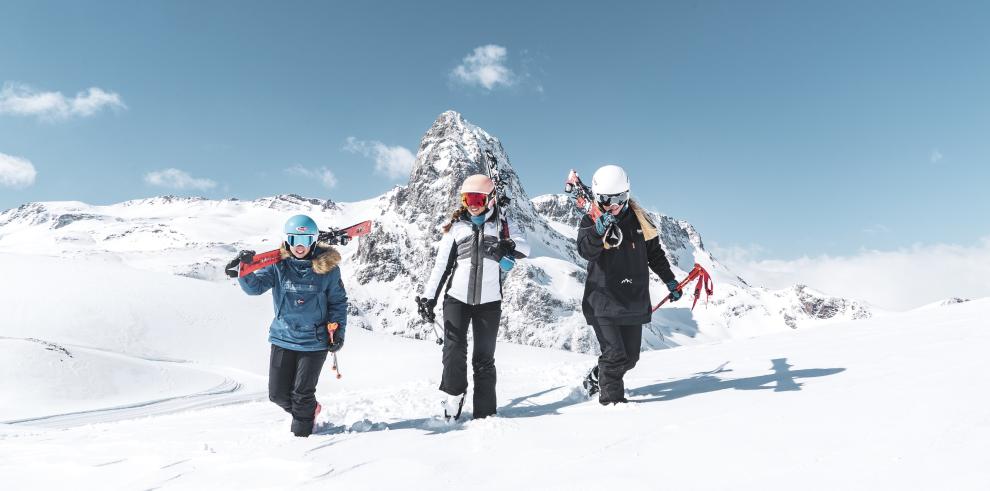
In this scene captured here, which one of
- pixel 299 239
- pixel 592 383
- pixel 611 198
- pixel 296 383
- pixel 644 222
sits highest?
pixel 611 198

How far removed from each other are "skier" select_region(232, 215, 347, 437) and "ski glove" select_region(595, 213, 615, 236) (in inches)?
110

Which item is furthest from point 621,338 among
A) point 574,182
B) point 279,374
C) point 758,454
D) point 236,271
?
point 236,271

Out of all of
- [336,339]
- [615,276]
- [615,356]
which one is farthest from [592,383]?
[336,339]

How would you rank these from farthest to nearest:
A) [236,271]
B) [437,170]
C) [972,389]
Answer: [437,170], [236,271], [972,389]

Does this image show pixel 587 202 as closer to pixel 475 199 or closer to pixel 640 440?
pixel 475 199

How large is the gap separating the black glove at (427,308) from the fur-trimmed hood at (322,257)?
1009 millimetres

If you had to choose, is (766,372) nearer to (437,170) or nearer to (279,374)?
(279,374)

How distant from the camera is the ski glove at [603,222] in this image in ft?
18.2

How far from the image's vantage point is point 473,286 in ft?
18.4

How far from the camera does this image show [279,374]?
5.60 metres

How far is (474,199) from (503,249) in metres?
0.62

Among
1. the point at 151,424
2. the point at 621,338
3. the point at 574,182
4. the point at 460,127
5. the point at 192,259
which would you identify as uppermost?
the point at 460,127

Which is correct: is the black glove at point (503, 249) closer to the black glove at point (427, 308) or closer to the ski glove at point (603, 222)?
the black glove at point (427, 308)

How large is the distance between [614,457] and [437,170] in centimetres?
16659
